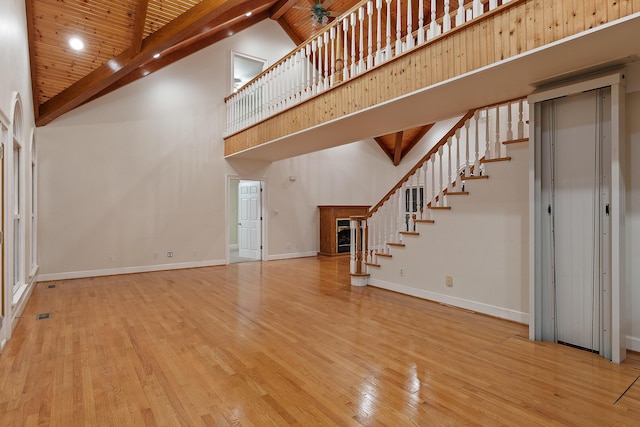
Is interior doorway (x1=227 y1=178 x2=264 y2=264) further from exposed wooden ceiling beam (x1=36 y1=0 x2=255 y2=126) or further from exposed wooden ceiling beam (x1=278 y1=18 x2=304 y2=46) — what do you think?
exposed wooden ceiling beam (x1=278 y1=18 x2=304 y2=46)

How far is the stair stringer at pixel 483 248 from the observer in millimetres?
3594

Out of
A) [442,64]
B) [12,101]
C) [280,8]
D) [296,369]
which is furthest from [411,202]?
[280,8]

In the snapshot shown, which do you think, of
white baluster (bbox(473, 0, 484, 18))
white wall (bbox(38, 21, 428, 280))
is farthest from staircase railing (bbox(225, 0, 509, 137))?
white wall (bbox(38, 21, 428, 280))

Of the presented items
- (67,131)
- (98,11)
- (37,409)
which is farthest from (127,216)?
(37,409)

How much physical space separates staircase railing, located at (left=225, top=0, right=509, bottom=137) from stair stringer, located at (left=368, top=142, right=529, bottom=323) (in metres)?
1.47

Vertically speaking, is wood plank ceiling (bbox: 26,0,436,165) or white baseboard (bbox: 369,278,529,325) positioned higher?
wood plank ceiling (bbox: 26,0,436,165)

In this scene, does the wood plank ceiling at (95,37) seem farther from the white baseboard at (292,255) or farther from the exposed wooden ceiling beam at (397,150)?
the exposed wooden ceiling beam at (397,150)

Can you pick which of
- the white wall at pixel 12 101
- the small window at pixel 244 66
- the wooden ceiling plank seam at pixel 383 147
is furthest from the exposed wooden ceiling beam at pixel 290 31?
the white wall at pixel 12 101

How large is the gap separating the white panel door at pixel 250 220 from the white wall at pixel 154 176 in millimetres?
254

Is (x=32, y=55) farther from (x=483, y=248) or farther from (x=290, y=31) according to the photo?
(x=483, y=248)

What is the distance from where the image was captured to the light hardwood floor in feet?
6.65

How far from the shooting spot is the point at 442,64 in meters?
3.14

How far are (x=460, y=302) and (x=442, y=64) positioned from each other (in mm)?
2635

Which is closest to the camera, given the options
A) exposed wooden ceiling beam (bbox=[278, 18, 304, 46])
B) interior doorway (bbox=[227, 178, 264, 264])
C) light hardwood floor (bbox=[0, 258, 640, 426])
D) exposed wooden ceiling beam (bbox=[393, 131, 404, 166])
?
light hardwood floor (bbox=[0, 258, 640, 426])
